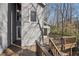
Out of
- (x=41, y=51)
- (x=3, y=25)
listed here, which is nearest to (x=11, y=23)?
(x=3, y=25)

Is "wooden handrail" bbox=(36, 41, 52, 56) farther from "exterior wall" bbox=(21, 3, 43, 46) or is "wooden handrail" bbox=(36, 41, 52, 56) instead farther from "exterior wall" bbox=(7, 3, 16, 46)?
"exterior wall" bbox=(7, 3, 16, 46)

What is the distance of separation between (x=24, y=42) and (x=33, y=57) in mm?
202

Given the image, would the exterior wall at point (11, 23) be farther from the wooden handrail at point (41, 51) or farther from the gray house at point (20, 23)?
the wooden handrail at point (41, 51)

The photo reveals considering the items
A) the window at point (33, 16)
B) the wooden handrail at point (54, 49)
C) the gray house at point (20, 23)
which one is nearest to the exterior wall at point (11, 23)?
the gray house at point (20, 23)

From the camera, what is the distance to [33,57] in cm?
143

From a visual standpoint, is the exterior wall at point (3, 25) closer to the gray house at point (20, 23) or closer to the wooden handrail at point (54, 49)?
the gray house at point (20, 23)

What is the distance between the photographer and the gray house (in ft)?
4.52

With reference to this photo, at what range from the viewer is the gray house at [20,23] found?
1.38 m

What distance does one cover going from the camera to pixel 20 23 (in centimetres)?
141

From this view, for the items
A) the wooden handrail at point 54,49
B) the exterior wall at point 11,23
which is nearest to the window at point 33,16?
the exterior wall at point 11,23

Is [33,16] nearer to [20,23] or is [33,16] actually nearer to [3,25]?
[20,23]

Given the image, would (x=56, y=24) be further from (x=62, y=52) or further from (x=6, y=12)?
(x=6, y=12)

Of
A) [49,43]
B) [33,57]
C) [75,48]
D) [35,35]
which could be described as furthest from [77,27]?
[33,57]

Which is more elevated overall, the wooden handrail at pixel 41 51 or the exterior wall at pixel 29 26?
the exterior wall at pixel 29 26
